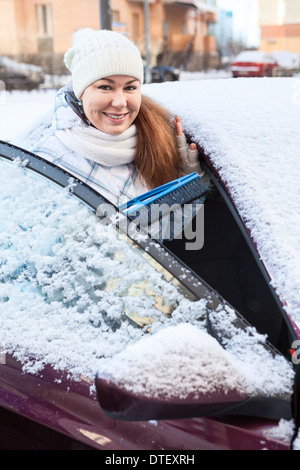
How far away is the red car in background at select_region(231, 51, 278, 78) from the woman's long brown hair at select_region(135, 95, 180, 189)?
1865 cm

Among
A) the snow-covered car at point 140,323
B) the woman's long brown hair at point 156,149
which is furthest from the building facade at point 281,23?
the snow-covered car at point 140,323

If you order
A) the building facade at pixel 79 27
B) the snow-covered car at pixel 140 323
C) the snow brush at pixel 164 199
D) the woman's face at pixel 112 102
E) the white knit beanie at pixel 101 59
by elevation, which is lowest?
the snow-covered car at pixel 140 323

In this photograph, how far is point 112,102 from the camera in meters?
1.66

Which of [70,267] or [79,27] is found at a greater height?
[79,27]

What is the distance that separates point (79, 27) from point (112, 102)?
27.4m

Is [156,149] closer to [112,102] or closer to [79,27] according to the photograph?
[112,102]

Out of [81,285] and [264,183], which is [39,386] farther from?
[264,183]

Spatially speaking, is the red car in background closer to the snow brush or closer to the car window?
the snow brush

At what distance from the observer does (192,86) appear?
1.96 meters

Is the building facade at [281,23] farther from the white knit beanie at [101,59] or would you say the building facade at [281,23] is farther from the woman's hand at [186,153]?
Answer: the woman's hand at [186,153]

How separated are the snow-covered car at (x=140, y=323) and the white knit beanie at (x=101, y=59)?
441 mm

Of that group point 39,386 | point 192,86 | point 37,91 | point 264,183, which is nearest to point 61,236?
point 39,386

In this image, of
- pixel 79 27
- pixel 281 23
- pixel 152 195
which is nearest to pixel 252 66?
pixel 79 27

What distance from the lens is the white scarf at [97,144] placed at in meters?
1.61
